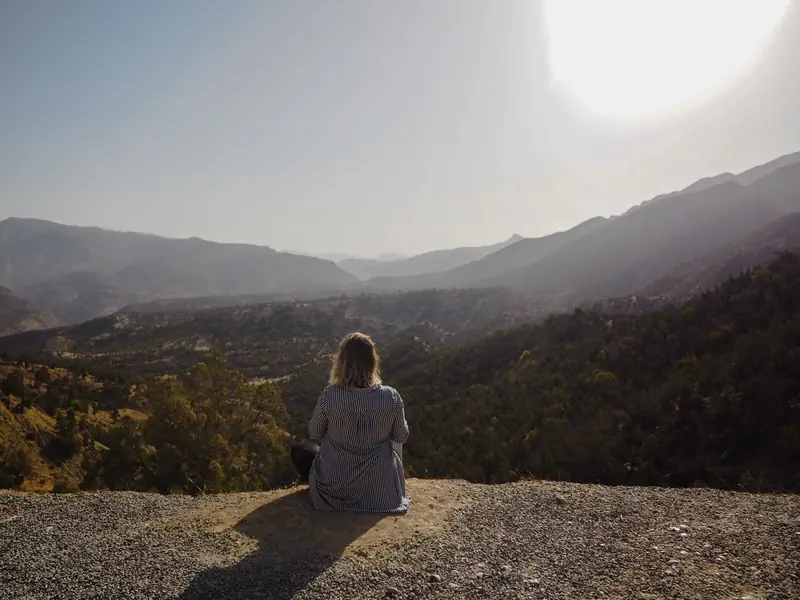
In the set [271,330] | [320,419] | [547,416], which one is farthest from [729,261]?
[320,419]

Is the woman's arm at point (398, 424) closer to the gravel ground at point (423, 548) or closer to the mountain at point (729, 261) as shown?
the gravel ground at point (423, 548)

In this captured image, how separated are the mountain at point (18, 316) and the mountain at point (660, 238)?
128751 millimetres

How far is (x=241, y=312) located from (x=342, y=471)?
Result: 83.4 metres

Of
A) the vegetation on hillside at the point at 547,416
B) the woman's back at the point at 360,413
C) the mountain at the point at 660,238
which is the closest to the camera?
the woman's back at the point at 360,413

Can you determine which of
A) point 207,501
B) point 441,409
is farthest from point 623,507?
point 441,409

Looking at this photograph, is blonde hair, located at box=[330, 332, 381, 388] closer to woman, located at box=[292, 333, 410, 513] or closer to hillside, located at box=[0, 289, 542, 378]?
woman, located at box=[292, 333, 410, 513]

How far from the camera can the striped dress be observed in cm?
502

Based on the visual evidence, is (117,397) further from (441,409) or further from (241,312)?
(241,312)

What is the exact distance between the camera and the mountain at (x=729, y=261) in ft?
163

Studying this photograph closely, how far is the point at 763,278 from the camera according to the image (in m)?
17.0

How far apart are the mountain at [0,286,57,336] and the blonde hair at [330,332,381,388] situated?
14340 centimetres

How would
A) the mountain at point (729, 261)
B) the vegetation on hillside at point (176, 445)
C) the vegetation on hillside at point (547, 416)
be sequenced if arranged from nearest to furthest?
the vegetation on hillside at point (547, 416)
the vegetation on hillside at point (176, 445)
the mountain at point (729, 261)

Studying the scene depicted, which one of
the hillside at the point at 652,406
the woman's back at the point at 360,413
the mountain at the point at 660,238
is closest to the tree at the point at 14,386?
the hillside at the point at 652,406

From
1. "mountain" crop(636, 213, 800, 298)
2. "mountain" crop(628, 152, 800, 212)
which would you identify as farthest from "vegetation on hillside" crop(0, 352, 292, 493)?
"mountain" crop(628, 152, 800, 212)
